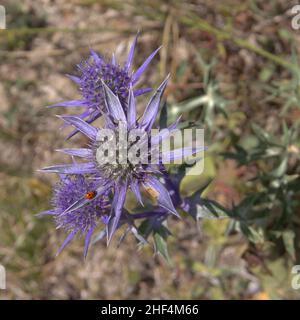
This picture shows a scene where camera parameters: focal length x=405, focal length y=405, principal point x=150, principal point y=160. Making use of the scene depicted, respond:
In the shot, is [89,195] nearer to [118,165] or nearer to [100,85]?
[118,165]

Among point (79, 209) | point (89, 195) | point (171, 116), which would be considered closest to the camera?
point (89, 195)

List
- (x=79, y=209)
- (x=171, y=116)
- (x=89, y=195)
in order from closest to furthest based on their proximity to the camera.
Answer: (x=89, y=195), (x=79, y=209), (x=171, y=116)

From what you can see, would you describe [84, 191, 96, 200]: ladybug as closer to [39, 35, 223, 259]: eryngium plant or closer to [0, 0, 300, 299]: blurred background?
[39, 35, 223, 259]: eryngium plant

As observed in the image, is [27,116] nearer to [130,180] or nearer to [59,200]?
[59,200]

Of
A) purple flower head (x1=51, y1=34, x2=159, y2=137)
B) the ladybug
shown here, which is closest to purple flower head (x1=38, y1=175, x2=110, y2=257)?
the ladybug

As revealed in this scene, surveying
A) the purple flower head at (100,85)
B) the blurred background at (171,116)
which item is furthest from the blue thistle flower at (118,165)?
the blurred background at (171,116)

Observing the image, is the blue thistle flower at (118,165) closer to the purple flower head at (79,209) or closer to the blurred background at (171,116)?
the purple flower head at (79,209)

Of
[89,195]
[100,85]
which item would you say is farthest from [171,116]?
[89,195]

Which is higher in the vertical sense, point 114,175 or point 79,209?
point 114,175
